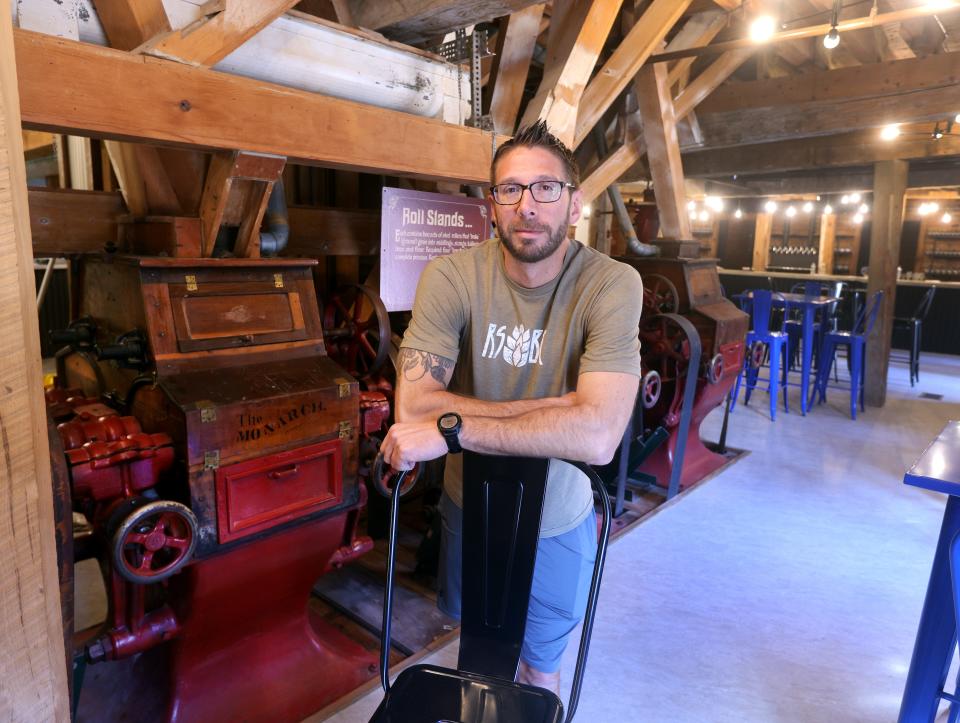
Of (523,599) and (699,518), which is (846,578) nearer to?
(699,518)

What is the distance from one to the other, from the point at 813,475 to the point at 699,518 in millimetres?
1199

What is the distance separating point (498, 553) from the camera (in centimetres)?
146

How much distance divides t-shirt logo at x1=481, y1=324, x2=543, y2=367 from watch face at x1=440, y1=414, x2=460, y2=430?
0.92 ft

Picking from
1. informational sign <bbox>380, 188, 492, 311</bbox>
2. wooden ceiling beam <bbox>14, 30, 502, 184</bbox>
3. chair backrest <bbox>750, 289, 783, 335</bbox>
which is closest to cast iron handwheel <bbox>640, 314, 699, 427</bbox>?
informational sign <bbox>380, 188, 492, 311</bbox>

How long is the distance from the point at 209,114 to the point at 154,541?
3.63 feet

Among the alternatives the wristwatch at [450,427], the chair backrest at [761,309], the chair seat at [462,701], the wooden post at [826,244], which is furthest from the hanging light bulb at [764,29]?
the wooden post at [826,244]

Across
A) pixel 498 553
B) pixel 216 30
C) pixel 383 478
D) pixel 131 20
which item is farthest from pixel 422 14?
pixel 498 553

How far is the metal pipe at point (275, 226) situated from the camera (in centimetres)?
242

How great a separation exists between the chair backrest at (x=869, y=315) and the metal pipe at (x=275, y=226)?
5463 millimetres

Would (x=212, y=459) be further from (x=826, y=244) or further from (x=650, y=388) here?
(x=826, y=244)

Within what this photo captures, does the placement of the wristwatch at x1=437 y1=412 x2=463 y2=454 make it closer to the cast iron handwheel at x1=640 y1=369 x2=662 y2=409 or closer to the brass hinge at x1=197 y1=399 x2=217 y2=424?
the brass hinge at x1=197 y1=399 x2=217 y2=424

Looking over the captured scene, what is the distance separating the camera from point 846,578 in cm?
302

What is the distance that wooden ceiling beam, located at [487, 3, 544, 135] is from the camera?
3068 millimetres

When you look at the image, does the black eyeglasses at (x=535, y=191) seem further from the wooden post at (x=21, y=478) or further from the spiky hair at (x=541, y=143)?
the wooden post at (x=21, y=478)
